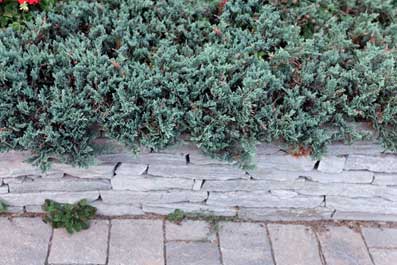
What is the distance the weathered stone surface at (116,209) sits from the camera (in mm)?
2223

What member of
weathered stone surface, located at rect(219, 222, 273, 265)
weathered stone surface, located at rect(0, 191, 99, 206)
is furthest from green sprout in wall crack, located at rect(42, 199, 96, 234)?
weathered stone surface, located at rect(219, 222, 273, 265)

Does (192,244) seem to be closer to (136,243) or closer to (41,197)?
(136,243)

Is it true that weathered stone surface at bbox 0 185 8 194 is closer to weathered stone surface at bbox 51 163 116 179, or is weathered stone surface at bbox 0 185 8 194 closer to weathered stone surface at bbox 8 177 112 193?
weathered stone surface at bbox 8 177 112 193

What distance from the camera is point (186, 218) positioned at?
2277mm

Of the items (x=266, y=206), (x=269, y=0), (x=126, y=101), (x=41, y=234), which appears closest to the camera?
(x=126, y=101)

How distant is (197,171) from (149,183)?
232 mm

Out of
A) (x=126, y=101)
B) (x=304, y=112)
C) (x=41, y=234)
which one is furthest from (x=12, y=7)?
(x=304, y=112)

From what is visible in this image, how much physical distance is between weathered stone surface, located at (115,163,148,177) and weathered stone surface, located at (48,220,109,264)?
0.29 meters

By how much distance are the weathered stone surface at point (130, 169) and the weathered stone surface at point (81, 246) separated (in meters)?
0.29

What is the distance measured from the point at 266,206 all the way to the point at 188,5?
3.53ft

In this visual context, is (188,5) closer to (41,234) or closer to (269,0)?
(269,0)

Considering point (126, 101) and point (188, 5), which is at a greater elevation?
point (188, 5)

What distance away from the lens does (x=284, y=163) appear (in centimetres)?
212

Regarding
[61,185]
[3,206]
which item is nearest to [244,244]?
[61,185]
